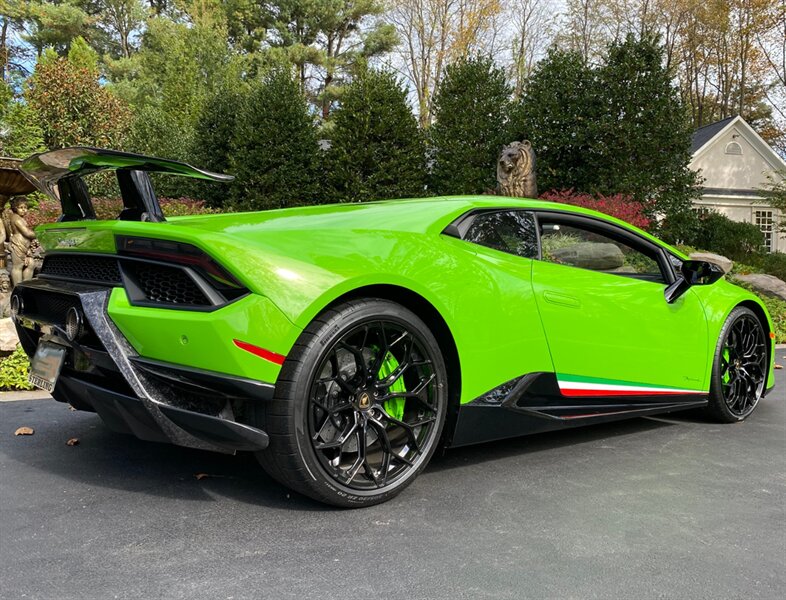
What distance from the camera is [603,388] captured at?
3434 mm

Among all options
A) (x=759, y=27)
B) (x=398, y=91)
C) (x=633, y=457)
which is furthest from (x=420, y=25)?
(x=633, y=457)

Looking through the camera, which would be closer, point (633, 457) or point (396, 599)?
point (396, 599)

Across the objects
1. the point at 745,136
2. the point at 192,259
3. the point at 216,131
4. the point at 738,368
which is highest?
the point at 745,136

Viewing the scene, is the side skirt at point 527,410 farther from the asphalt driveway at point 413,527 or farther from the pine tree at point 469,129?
the pine tree at point 469,129

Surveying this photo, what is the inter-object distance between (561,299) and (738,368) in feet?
6.41

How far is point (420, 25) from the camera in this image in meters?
33.3

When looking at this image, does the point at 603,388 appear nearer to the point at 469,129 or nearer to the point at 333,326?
the point at 333,326

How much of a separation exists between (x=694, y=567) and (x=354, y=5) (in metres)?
36.0

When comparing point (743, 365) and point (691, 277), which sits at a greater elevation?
point (691, 277)

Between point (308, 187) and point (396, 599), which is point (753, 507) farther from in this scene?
point (308, 187)

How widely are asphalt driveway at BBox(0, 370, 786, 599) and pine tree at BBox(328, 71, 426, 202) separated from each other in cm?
1169

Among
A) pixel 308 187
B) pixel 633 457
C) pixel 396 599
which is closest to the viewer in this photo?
pixel 396 599

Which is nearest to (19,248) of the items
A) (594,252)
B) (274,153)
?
(274,153)

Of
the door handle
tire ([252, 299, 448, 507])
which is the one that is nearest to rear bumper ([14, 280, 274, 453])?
tire ([252, 299, 448, 507])
